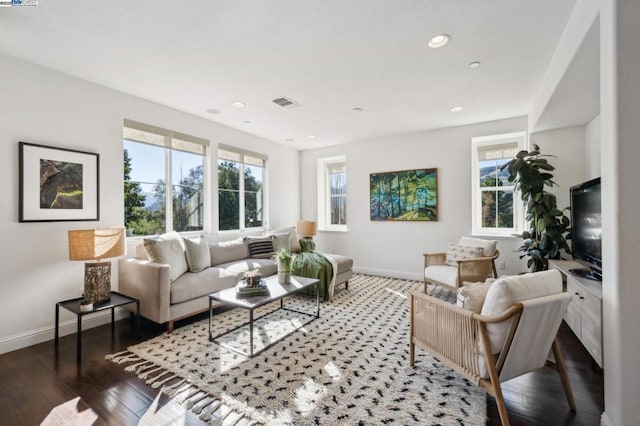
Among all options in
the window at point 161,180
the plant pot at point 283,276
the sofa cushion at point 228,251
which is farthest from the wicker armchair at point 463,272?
the window at point 161,180

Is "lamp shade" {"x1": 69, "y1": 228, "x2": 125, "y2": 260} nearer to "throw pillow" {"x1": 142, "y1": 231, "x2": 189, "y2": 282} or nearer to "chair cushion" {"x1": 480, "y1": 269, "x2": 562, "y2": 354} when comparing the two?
"throw pillow" {"x1": 142, "y1": 231, "x2": 189, "y2": 282}

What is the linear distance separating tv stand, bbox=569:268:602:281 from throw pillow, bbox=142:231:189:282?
13.3 ft

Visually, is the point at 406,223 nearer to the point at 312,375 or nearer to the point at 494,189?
the point at 494,189

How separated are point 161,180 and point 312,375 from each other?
329 centimetres

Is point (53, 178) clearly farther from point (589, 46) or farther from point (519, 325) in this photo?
point (589, 46)

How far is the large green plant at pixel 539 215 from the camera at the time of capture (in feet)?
11.0

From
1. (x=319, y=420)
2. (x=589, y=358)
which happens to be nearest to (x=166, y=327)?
(x=319, y=420)

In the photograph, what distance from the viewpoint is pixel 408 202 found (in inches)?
203

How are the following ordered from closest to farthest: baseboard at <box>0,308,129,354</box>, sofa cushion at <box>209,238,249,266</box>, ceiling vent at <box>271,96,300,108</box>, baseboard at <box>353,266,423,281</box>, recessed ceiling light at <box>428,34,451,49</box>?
recessed ceiling light at <box>428,34,451,49</box>, baseboard at <box>0,308,129,354</box>, ceiling vent at <box>271,96,300,108</box>, sofa cushion at <box>209,238,249,266</box>, baseboard at <box>353,266,423,281</box>

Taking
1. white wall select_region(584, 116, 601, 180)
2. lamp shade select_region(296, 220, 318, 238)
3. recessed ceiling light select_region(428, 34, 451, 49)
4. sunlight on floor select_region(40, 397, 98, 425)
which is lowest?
sunlight on floor select_region(40, 397, 98, 425)

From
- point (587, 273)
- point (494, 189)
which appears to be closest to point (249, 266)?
point (587, 273)

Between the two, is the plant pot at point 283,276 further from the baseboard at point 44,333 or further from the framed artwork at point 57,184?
the framed artwork at point 57,184

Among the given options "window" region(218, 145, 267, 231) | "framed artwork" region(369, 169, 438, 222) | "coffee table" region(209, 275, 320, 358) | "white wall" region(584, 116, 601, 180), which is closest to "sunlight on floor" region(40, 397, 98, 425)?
"coffee table" region(209, 275, 320, 358)

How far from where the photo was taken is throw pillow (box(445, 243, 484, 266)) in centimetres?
376
